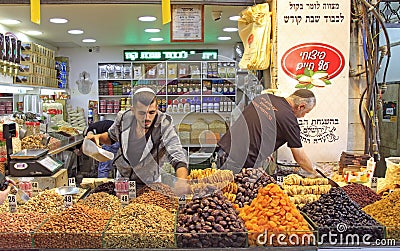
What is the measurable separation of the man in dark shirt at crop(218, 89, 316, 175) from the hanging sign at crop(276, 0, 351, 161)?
6.3 inches

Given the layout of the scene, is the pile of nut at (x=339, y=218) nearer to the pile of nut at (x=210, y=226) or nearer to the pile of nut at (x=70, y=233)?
the pile of nut at (x=210, y=226)

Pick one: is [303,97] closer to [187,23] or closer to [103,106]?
[187,23]

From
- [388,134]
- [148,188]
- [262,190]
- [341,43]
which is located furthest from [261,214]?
[388,134]

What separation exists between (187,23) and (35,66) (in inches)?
139

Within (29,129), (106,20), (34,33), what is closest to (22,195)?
(29,129)

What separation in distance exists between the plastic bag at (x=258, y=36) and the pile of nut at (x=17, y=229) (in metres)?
2.30

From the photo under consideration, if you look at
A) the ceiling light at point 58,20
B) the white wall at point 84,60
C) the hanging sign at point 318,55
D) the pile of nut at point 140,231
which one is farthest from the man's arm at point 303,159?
the white wall at point 84,60

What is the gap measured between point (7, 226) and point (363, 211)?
1679 mm

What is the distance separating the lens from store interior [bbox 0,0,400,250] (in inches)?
75.2

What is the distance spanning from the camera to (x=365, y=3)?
11.1 feet

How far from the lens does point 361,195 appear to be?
2547 mm

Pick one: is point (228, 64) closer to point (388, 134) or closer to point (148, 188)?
point (388, 134)

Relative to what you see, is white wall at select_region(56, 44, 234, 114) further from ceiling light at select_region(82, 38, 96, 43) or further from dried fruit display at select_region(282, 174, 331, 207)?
dried fruit display at select_region(282, 174, 331, 207)

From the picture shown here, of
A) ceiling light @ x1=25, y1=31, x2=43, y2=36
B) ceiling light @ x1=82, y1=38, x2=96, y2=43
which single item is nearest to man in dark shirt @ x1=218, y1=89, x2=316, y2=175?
ceiling light @ x1=25, y1=31, x2=43, y2=36
